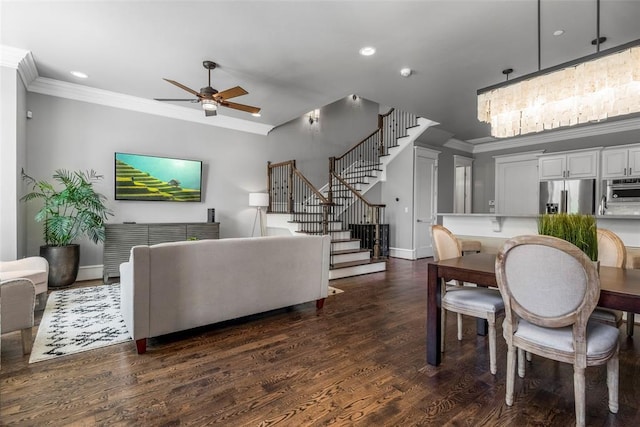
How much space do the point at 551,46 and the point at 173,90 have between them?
490 centimetres

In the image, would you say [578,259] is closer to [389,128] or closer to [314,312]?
[314,312]

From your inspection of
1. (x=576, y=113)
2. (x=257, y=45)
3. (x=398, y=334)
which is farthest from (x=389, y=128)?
(x=398, y=334)

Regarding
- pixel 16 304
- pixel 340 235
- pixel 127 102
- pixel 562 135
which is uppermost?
pixel 127 102

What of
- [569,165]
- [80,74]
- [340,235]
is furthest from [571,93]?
[80,74]

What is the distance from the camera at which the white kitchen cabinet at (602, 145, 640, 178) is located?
16.9 ft

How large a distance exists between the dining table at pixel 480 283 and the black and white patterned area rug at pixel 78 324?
250 centimetres

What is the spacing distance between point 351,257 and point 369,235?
1342mm

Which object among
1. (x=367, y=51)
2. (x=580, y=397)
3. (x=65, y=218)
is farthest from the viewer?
(x=65, y=218)

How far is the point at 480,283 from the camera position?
1.92 metres

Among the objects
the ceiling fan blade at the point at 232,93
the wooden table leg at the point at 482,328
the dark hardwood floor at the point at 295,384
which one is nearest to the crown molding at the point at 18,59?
the ceiling fan blade at the point at 232,93

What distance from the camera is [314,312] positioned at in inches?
129

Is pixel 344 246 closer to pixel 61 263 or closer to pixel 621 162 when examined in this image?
pixel 61 263

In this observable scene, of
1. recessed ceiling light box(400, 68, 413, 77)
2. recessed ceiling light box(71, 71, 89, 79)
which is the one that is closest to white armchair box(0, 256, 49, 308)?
recessed ceiling light box(71, 71, 89, 79)

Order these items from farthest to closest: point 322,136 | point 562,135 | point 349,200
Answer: point 322,136 < point 349,200 < point 562,135
